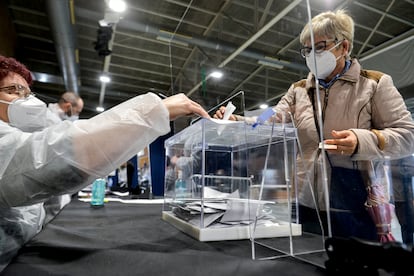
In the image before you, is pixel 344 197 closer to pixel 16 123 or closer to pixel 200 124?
pixel 200 124

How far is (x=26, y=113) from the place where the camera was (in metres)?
0.86

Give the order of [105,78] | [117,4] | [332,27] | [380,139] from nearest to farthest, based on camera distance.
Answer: [380,139] → [332,27] → [117,4] → [105,78]

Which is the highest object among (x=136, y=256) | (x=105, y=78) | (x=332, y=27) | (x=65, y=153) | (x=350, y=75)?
(x=105, y=78)

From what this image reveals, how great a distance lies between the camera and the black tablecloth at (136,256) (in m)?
0.44

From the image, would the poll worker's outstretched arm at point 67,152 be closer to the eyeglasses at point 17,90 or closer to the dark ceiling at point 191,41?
the dark ceiling at point 191,41

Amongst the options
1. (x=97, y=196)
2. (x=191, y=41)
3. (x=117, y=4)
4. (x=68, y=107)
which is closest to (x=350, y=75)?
(x=191, y=41)

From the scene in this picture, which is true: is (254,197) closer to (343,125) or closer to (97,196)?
(343,125)

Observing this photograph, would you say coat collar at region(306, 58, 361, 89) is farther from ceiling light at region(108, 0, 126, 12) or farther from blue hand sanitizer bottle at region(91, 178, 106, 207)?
ceiling light at region(108, 0, 126, 12)

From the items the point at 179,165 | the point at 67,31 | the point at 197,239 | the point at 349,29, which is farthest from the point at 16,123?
the point at 67,31

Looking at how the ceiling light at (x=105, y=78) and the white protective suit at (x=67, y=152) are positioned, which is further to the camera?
the ceiling light at (x=105, y=78)

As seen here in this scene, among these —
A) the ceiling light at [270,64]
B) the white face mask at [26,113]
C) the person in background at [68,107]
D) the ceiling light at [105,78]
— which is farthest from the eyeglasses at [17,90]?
the ceiling light at [105,78]

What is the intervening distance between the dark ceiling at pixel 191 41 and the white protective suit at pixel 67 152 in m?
0.28

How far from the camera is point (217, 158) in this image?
100cm

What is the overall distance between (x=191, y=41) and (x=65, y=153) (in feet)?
3.83
